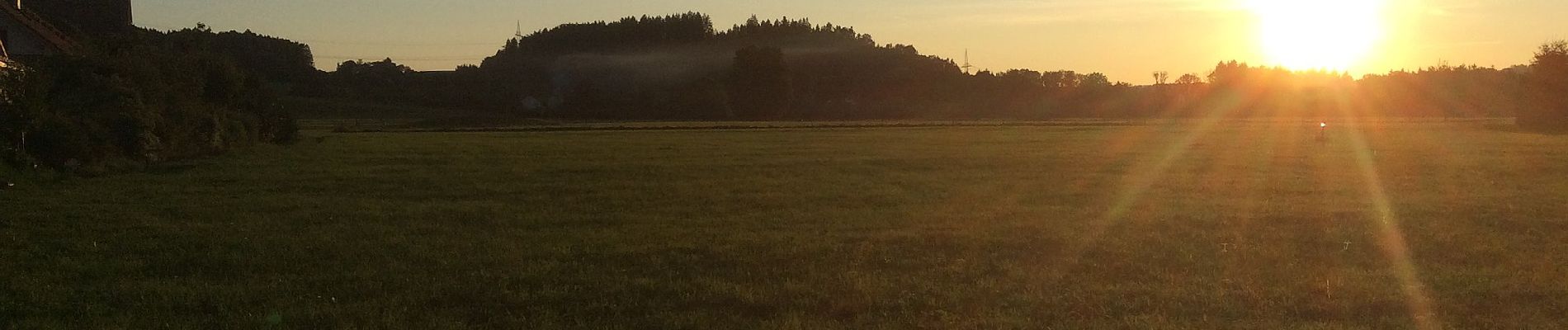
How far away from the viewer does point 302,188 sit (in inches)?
691

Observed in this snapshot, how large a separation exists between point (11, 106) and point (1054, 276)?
20351mm

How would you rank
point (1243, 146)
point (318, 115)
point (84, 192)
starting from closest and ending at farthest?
1. point (84, 192)
2. point (1243, 146)
3. point (318, 115)

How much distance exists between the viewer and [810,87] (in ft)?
424

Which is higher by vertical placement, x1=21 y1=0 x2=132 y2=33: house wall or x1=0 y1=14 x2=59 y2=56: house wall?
x1=21 y1=0 x2=132 y2=33: house wall

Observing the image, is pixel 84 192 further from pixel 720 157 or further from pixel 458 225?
pixel 720 157

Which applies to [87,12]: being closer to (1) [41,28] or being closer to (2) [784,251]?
(1) [41,28]

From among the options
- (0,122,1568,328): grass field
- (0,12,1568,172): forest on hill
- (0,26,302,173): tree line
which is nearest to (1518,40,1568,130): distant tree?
(0,12,1568,172): forest on hill

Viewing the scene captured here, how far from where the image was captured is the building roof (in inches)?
1289

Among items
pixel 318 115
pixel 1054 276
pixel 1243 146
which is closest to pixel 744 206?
pixel 1054 276

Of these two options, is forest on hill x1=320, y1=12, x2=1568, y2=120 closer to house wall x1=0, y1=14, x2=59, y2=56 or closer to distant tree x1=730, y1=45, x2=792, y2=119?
distant tree x1=730, y1=45, x2=792, y2=119

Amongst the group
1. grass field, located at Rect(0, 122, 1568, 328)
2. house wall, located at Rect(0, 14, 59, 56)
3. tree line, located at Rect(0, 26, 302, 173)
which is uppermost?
house wall, located at Rect(0, 14, 59, 56)

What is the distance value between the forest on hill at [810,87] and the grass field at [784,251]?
72938 mm

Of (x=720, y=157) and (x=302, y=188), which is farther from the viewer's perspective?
(x=720, y=157)

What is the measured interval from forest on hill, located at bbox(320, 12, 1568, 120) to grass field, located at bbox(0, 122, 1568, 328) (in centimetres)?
7294
